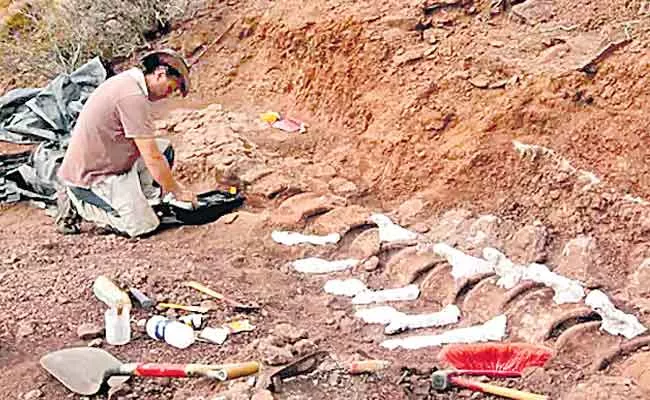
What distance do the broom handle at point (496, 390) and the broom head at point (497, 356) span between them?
17 centimetres

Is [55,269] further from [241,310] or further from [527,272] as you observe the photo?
[527,272]

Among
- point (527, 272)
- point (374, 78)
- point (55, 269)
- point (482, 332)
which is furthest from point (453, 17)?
point (55, 269)

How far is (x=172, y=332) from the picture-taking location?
3.50 meters

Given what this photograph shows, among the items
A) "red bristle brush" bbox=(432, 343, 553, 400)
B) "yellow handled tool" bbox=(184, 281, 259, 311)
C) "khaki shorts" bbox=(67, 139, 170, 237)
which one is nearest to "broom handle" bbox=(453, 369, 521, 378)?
"red bristle brush" bbox=(432, 343, 553, 400)

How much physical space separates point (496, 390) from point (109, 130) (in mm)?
2474

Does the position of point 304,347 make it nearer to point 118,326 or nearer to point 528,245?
point 118,326

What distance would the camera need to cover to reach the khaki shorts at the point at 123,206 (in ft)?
15.9

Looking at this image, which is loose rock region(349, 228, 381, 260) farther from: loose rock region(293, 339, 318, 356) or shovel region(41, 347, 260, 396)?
shovel region(41, 347, 260, 396)

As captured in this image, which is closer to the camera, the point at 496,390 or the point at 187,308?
the point at 496,390

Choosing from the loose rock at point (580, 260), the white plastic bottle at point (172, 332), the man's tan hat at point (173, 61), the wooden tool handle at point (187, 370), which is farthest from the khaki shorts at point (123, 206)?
the loose rock at point (580, 260)

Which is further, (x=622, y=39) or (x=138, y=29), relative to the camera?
(x=138, y=29)

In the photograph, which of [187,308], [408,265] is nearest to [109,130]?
[187,308]

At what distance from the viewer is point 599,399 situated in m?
2.93

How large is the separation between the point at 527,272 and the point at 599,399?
101 cm
